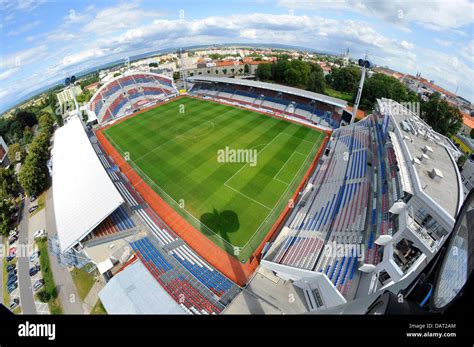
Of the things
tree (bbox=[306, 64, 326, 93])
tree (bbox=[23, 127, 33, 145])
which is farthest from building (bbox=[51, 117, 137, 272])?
tree (bbox=[306, 64, 326, 93])

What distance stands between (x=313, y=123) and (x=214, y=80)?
2055 cm

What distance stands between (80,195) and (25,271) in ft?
20.0

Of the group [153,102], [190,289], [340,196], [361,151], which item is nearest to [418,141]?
[361,151]

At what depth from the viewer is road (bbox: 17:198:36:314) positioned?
457 inches

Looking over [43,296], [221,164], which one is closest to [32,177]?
[43,296]

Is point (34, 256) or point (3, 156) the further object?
point (3, 156)

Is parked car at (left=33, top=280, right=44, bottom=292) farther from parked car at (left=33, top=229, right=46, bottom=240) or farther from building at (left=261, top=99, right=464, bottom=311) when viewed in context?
building at (left=261, top=99, right=464, bottom=311)

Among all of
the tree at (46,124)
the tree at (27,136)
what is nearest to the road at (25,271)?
the tree at (46,124)

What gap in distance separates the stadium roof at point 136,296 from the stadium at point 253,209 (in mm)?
52

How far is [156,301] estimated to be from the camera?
29.2 feet

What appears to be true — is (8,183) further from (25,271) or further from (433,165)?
(433,165)

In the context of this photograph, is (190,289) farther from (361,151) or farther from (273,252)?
(361,151)

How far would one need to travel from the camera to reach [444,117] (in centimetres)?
2497

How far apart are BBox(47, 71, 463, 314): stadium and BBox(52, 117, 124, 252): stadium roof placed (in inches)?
3.2
